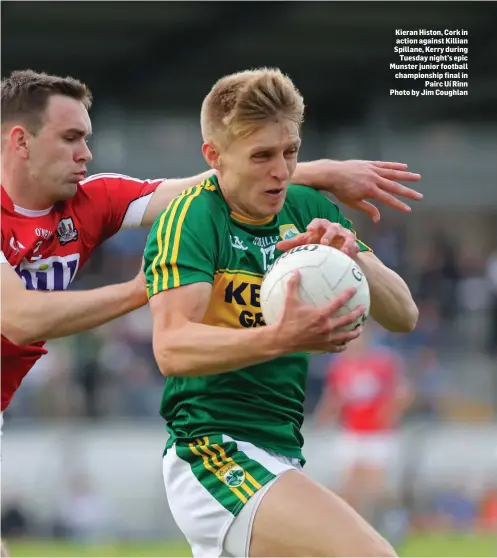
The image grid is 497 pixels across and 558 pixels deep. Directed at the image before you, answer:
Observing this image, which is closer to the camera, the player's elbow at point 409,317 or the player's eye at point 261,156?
the player's eye at point 261,156

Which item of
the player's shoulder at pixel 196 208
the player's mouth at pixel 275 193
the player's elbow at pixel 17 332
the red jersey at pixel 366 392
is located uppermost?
the player's mouth at pixel 275 193

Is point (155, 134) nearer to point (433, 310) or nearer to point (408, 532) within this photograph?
point (433, 310)

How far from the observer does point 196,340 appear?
409 centimetres

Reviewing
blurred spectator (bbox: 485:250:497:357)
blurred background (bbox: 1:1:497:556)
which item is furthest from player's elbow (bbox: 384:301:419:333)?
blurred spectator (bbox: 485:250:497:357)

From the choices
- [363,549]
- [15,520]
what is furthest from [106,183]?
[15,520]

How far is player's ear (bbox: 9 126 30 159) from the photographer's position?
18.1 feet

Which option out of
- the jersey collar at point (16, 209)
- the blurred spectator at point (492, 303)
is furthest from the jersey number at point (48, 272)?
the blurred spectator at point (492, 303)

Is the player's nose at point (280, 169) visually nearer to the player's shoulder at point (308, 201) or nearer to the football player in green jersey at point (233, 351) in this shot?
the football player in green jersey at point (233, 351)

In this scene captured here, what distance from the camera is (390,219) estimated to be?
2197 centimetres

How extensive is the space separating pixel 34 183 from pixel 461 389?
1097 centimetres

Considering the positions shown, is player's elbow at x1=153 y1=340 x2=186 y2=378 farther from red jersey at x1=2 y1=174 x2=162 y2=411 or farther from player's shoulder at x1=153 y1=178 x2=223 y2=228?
red jersey at x1=2 y1=174 x2=162 y2=411

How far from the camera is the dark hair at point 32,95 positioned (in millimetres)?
5500

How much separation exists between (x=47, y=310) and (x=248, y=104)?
4.83 ft

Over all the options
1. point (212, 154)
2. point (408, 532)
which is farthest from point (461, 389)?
point (212, 154)
